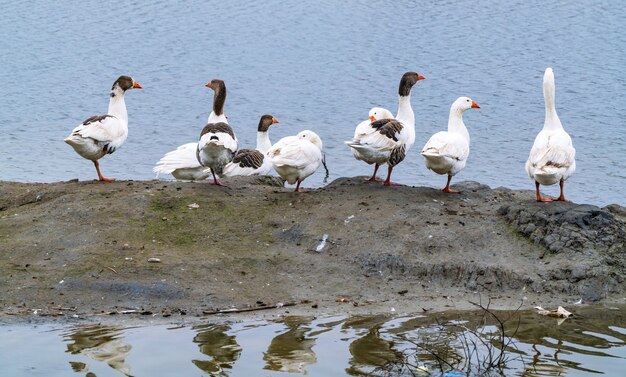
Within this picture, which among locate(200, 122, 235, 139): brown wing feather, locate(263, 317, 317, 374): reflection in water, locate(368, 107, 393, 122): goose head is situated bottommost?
locate(263, 317, 317, 374): reflection in water

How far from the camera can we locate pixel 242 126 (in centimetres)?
2036

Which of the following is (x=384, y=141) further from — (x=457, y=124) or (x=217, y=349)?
(x=217, y=349)

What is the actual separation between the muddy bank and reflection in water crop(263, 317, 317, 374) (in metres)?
0.56

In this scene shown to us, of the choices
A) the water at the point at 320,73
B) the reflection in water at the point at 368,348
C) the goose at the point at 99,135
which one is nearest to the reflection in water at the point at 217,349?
the reflection in water at the point at 368,348

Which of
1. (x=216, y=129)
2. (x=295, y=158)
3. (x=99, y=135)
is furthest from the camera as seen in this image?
(x=216, y=129)

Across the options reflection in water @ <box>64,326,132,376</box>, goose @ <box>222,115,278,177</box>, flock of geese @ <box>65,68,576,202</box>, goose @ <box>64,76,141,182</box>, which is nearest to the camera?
reflection in water @ <box>64,326,132,376</box>

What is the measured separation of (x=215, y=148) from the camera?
12211 millimetres

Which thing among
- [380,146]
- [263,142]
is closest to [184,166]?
[263,142]

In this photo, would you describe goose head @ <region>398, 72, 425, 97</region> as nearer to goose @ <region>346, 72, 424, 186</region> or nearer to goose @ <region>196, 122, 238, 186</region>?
goose @ <region>346, 72, 424, 186</region>

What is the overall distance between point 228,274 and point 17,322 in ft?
7.35

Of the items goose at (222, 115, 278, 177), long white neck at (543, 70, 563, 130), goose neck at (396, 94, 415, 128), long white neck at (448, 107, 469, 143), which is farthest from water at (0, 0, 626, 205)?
long white neck at (448, 107, 469, 143)

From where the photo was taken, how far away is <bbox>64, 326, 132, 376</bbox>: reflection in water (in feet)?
25.3

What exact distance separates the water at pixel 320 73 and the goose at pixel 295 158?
191 inches

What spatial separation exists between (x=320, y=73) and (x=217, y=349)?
659 inches
